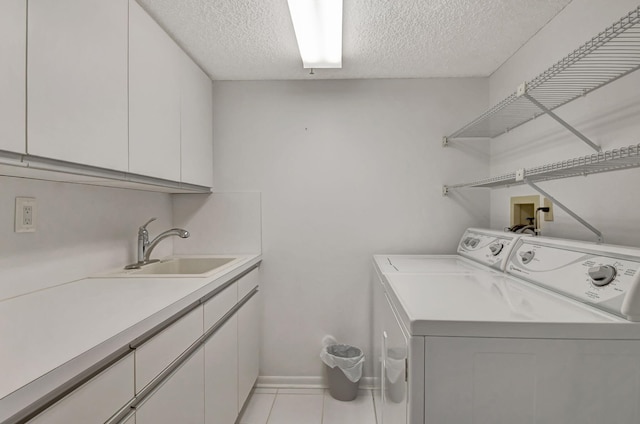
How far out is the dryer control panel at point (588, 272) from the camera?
0.90 metres

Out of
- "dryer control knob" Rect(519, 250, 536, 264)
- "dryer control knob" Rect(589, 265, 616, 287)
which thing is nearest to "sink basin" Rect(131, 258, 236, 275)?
"dryer control knob" Rect(519, 250, 536, 264)

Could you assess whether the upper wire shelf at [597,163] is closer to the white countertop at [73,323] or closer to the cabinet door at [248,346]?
the white countertop at [73,323]

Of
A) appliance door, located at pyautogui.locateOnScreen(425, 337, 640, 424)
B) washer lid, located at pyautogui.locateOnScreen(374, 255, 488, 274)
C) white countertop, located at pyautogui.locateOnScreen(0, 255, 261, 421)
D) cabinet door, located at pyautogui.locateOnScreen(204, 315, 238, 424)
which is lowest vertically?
cabinet door, located at pyautogui.locateOnScreen(204, 315, 238, 424)

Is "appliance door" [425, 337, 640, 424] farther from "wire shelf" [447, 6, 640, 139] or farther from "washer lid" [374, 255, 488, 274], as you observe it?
"wire shelf" [447, 6, 640, 139]

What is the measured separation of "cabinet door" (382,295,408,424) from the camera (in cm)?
103

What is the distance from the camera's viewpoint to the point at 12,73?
0.90 meters

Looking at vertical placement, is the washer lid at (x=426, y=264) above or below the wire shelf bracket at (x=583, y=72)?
below

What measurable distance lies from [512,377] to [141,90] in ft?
6.16

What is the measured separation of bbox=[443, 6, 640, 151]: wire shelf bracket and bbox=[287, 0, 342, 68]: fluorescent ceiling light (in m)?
0.90

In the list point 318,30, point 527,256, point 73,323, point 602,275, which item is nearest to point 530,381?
point 602,275

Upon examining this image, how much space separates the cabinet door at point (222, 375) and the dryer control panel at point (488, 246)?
150 cm

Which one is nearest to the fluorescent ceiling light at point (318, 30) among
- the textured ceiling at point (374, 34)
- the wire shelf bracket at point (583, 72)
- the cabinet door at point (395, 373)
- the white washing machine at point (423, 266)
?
the textured ceiling at point (374, 34)

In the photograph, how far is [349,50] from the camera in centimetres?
195

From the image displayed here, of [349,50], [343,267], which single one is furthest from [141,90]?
[343,267]
